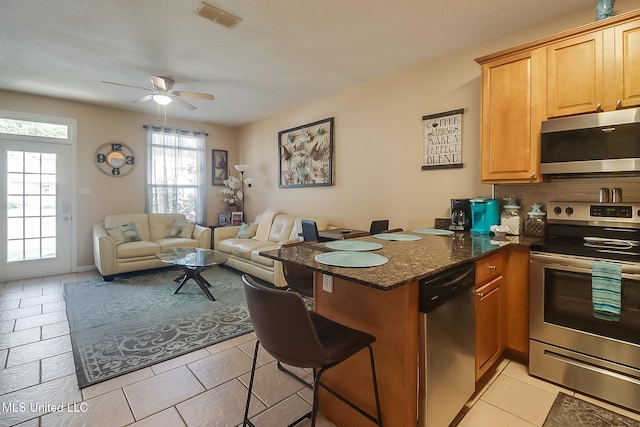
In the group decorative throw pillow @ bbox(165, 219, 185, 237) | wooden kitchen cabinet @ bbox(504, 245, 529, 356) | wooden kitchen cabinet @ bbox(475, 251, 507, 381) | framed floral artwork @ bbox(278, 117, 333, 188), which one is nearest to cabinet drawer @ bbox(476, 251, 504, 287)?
wooden kitchen cabinet @ bbox(475, 251, 507, 381)

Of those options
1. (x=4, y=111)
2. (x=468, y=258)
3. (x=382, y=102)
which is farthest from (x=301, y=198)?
(x=4, y=111)

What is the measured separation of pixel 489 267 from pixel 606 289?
1.94 feet

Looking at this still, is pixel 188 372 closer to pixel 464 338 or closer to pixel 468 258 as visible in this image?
pixel 464 338

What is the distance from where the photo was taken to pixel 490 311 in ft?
6.65

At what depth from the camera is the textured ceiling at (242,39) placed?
235 cm

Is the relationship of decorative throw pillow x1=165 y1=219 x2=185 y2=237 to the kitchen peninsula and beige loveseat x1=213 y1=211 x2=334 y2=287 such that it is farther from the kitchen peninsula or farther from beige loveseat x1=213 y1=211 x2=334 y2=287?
the kitchen peninsula

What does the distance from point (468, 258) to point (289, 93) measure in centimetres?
357

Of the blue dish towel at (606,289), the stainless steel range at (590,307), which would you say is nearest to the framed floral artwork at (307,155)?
the stainless steel range at (590,307)

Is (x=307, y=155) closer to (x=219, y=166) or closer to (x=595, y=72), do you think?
(x=219, y=166)

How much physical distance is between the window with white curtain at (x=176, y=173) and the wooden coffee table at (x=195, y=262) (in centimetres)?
192

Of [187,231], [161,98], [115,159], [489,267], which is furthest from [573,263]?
[115,159]

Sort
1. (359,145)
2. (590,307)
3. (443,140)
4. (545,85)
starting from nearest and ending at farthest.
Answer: (590,307)
(545,85)
(443,140)
(359,145)

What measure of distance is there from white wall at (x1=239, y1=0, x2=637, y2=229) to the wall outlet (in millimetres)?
1952

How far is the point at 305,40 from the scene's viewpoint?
2836mm
